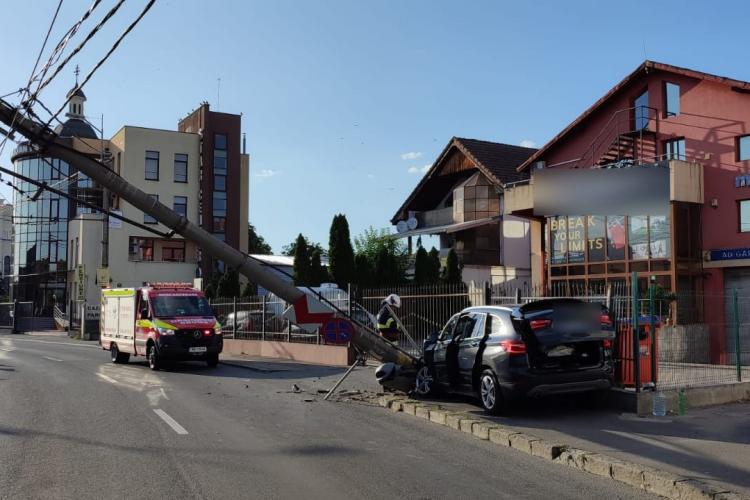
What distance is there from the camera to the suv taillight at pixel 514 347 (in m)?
9.86

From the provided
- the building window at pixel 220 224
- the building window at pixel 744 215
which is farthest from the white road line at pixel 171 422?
the building window at pixel 220 224

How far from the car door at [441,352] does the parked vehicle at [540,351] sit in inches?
31.5

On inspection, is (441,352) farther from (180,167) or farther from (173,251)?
(173,251)

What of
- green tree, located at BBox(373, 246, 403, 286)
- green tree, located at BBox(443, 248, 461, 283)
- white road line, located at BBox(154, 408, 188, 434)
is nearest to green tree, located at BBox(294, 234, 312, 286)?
green tree, located at BBox(373, 246, 403, 286)

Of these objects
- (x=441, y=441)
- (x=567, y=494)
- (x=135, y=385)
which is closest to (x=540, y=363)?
(x=441, y=441)

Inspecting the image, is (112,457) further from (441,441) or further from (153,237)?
(153,237)

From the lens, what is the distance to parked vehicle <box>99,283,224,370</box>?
18.3m

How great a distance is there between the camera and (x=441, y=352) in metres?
11.8

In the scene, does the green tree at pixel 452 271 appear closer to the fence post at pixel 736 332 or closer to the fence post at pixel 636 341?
the fence post at pixel 736 332

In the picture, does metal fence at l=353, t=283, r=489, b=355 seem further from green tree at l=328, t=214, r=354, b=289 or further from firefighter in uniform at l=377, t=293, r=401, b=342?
green tree at l=328, t=214, r=354, b=289

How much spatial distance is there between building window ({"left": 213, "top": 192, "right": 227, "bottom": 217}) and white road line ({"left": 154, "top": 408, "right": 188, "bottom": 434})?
43321 mm

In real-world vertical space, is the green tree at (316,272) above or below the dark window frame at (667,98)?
below

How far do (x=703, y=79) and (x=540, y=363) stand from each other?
1808 centimetres

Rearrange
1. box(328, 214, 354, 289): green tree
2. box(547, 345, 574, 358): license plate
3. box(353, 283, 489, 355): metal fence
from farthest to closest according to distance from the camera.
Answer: box(328, 214, 354, 289): green tree
box(353, 283, 489, 355): metal fence
box(547, 345, 574, 358): license plate
